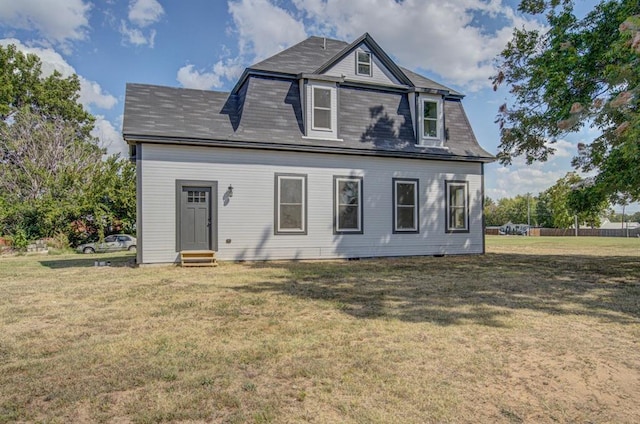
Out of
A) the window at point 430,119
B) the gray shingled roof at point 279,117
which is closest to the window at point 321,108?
the gray shingled roof at point 279,117

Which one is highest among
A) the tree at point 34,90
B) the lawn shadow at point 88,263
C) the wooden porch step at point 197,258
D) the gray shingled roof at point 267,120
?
the tree at point 34,90

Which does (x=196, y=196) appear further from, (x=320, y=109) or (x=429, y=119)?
(x=429, y=119)

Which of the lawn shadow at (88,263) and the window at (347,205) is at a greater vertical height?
the window at (347,205)

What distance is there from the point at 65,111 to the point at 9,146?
6533 mm

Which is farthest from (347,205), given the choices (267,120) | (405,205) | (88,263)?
(88,263)

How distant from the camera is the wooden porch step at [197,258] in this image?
10.8 meters

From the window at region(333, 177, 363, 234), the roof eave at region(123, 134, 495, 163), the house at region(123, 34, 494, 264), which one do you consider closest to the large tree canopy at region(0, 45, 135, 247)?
the house at region(123, 34, 494, 264)

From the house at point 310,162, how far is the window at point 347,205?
0.03m

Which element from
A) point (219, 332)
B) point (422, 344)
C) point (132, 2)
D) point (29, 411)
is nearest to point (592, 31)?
point (422, 344)

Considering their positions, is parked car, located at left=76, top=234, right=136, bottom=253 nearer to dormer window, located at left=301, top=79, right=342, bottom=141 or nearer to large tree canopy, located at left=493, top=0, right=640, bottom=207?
dormer window, located at left=301, top=79, right=342, bottom=141

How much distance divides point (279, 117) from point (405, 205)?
492 centimetres

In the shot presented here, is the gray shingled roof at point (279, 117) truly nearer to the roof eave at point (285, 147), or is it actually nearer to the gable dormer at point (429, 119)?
the roof eave at point (285, 147)

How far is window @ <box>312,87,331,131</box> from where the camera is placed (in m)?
12.7

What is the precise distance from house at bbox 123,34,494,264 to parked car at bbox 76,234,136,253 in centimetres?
797
